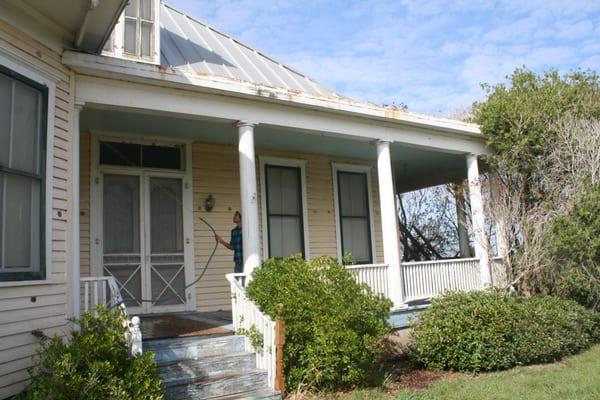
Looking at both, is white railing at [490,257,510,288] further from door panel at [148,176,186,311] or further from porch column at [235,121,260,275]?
door panel at [148,176,186,311]

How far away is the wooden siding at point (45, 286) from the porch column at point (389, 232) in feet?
17.0

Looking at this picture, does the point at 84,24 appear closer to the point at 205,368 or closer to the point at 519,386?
the point at 205,368

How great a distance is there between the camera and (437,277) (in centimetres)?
987

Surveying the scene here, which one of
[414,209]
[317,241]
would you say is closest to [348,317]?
[317,241]

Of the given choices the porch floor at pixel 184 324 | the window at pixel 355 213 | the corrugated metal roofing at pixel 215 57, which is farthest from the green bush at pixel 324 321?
the window at pixel 355 213

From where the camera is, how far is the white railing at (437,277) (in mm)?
9445

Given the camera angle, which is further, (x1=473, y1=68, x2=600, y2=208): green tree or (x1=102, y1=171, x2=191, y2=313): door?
(x1=473, y1=68, x2=600, y2=208): green tree

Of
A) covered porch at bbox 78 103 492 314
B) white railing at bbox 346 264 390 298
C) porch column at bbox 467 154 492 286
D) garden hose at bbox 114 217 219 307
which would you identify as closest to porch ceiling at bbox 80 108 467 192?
covered porch at bbox 78 103 492 314

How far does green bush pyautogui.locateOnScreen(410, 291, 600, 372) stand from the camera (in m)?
7.68

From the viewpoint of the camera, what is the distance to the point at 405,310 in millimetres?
8930

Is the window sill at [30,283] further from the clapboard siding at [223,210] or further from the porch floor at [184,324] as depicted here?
the clapboard siding at [223,210]

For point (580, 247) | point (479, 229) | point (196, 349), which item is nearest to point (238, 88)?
point (196, 349)

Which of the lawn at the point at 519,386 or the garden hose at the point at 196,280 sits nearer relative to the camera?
the lawn at the point at 519,386

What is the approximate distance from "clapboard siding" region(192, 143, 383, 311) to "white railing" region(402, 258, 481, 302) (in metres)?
2.37
